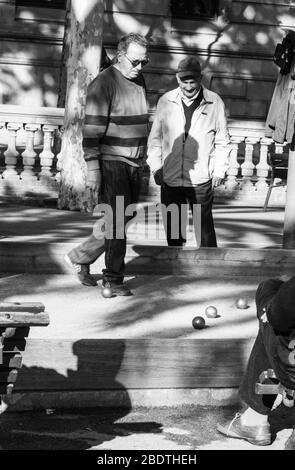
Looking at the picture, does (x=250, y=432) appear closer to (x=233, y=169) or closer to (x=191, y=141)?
(x=191, y=141)

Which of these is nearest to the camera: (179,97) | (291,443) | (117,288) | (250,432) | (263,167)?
(291,443)

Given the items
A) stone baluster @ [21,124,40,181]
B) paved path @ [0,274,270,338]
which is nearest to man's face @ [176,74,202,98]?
paved path @ [0,274,270,338]

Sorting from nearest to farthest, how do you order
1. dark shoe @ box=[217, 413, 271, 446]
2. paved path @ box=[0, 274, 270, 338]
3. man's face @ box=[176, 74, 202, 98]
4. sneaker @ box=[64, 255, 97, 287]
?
dark shoe @ box=[217, 413, 271, 446], paved path @ box=[0, 274, 270, 338], sneaker @ box=[64, 255, 97, 287], man's face @ box=[176, 74, 202, 98]

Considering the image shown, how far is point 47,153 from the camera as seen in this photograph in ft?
62.7

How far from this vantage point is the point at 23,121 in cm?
1917

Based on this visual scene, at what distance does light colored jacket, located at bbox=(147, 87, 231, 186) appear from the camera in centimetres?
1080

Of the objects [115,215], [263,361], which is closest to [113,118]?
[115,215]


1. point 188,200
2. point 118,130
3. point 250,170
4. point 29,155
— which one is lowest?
point 250,170

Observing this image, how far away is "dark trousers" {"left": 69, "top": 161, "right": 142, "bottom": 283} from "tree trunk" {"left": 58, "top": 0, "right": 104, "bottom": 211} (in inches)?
302

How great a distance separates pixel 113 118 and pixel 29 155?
31.3ft

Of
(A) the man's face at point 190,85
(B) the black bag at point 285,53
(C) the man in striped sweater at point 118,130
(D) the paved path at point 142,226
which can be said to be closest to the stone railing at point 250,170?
(D) the paved path at point 142,226

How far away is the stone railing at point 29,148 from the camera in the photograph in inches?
750

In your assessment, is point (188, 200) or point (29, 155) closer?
point (188, 200)

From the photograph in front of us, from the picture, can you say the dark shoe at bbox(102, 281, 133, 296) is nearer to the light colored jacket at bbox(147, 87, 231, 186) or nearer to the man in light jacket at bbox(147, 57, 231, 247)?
the man in light jacket at bbox(147, 57, 231, 247)
